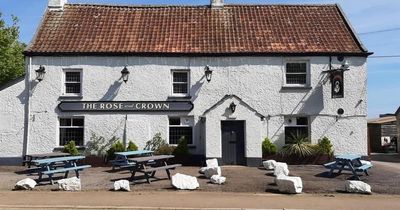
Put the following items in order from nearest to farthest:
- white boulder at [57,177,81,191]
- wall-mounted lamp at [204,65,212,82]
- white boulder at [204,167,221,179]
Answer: white boulder at [57,177,81,191]
white boulder at [204,167,221,179]
wall-mounted lamp at [204,65,212,82]

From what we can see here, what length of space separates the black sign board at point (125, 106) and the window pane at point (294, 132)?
496cm

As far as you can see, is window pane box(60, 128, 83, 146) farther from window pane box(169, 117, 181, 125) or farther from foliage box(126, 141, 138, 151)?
window pane box(169, 117, 181, 125)

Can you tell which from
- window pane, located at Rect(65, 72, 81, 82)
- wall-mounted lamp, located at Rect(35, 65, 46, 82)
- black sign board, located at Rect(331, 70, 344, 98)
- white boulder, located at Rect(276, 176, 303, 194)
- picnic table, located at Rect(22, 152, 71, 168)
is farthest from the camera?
window pane, located at Rect(65, 72, 81, 82)

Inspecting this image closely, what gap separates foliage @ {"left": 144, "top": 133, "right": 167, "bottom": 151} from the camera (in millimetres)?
21508

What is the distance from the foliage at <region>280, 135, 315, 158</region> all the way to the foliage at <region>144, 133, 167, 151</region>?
19.1 feet

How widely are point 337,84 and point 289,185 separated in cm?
995

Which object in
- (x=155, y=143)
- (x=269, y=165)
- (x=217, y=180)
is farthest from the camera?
(x=155, y=143)

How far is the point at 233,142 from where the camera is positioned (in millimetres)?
21125

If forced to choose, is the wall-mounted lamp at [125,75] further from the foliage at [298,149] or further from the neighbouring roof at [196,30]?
the foliage at [298,149]

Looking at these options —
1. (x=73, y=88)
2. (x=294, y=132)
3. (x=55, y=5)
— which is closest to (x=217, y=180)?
(x=294, y=132)

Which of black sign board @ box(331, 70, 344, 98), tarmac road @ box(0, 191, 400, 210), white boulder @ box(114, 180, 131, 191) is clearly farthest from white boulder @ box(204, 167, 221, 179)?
black sign board @ box(331, 70, 344, 98)

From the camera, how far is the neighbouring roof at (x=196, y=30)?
22.2 metres

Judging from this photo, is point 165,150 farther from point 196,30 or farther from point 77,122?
point 196,30

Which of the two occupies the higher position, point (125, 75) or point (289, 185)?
point (125, 75)
